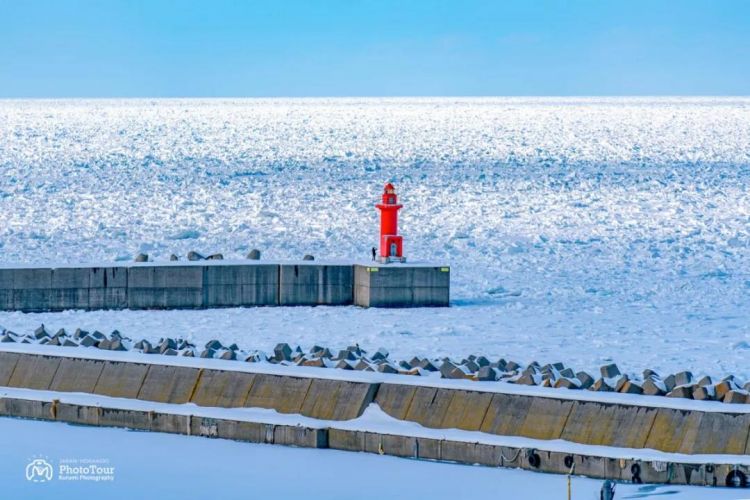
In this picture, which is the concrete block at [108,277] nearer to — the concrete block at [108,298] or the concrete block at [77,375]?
the concrete block at [108,298]

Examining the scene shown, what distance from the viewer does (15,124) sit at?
2034 inches

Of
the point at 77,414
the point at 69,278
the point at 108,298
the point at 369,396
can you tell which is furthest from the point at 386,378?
the point at 69,278

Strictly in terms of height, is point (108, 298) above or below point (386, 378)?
below

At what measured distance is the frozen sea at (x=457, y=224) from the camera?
44.4 feet

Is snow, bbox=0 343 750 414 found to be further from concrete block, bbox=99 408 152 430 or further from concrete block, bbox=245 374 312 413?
concrete block, bbox=99 408 152 430

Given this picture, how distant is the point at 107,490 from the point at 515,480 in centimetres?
233

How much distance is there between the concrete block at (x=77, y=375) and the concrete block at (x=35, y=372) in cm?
6

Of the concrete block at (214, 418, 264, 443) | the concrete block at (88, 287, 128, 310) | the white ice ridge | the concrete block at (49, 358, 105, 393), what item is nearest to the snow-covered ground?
the concrete block at (214, 418, 264, 443)

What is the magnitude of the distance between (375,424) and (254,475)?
97cm

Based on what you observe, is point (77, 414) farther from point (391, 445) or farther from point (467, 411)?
point (467, 411)

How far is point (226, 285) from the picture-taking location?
1526 centimetres

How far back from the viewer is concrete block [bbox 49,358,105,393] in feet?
32.7

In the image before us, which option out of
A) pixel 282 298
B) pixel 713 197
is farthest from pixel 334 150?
pixel 282 298

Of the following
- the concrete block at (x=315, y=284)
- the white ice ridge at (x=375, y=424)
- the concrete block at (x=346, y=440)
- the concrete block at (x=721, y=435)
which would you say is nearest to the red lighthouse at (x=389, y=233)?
the concrete block at (x=315, y=284)
